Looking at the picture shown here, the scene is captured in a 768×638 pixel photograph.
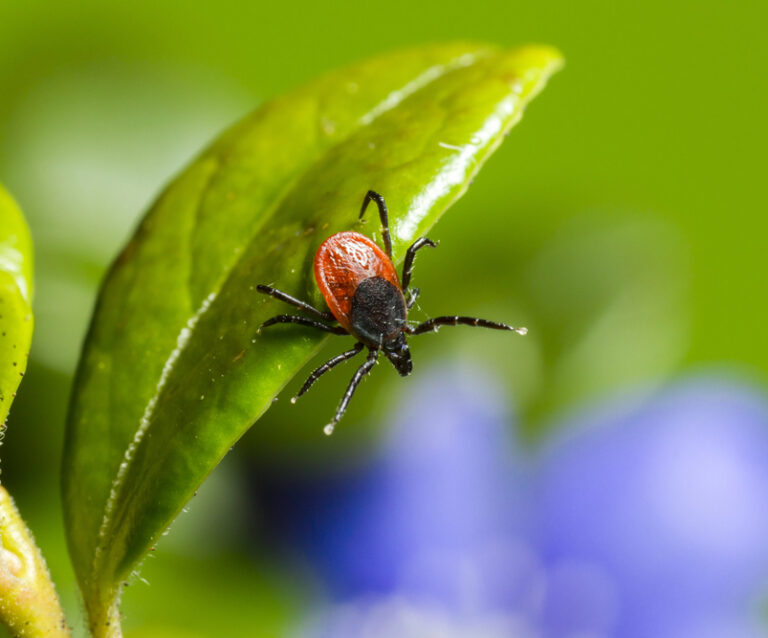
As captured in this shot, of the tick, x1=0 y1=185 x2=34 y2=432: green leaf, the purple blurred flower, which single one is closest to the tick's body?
the tick

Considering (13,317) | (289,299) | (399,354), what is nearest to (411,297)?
(399,354)

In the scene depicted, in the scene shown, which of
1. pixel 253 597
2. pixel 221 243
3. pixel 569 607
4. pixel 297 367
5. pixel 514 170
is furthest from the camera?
pixel 514 170

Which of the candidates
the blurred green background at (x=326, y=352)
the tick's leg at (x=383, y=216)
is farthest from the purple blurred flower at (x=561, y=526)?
the tick's leg at (x=383, y=216)

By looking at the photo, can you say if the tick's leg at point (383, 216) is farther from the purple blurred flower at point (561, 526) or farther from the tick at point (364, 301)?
the purple blurred flower at point (561, 526)

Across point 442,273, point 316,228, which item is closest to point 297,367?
point 316,228

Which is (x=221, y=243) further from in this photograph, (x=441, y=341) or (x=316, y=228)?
(x=441, y=341)
